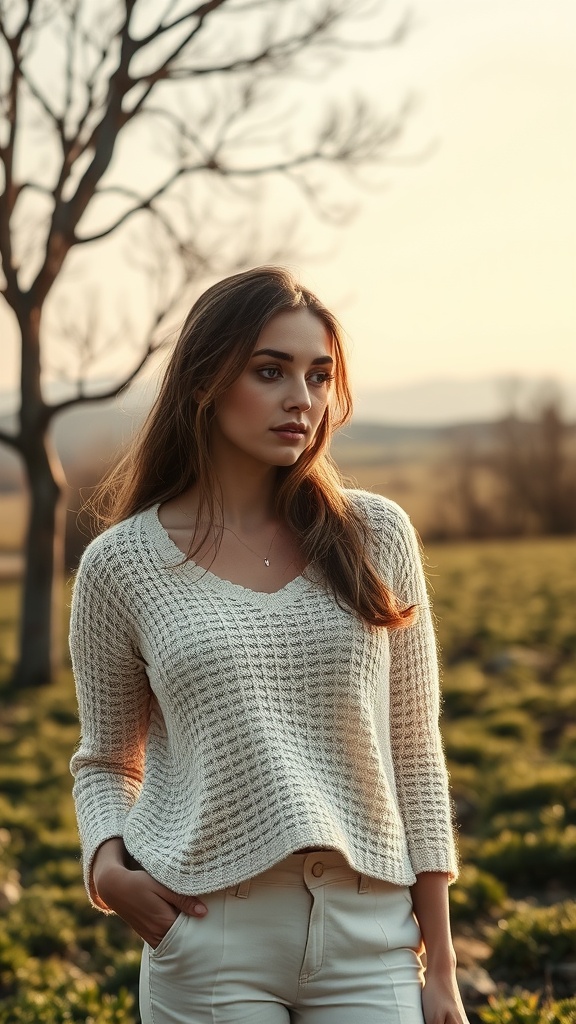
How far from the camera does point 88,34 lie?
33.6ft

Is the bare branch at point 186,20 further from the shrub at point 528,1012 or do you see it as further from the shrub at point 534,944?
the shrub at point 528,1012

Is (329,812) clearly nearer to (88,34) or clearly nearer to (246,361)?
(246,361)

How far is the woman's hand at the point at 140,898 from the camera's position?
8.09 ft

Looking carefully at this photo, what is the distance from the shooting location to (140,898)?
98.7 inches

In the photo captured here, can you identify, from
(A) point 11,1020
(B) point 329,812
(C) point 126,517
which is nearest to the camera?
(B) point 329,812

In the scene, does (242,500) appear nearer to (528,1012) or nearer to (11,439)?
(528,1012)

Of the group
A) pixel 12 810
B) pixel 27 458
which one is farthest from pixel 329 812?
pixel 27 458

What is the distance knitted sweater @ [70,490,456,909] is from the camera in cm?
245

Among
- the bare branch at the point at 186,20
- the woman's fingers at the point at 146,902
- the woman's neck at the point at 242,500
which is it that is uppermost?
the bare branch at the point at 186,20

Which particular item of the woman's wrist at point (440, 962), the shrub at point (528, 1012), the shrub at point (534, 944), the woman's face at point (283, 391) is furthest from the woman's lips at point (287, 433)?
the shrub at point (534, 944)

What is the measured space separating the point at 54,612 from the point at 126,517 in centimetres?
870

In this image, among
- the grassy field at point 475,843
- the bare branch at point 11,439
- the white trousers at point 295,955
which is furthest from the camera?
the bare branch at point 11,439

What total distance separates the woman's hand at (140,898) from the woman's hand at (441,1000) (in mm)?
480

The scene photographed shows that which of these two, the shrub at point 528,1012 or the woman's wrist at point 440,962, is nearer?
the woman's wrist at point 440,962
